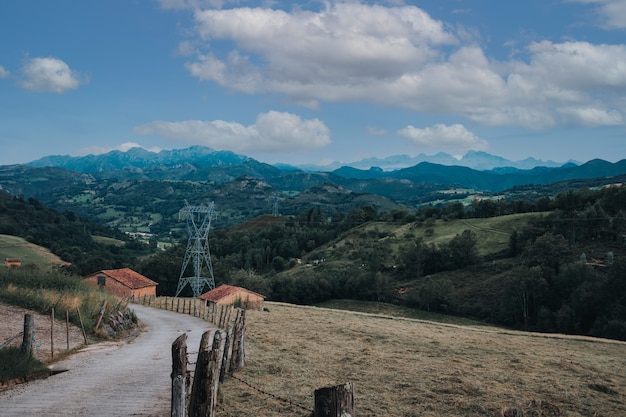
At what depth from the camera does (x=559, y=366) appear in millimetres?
23469

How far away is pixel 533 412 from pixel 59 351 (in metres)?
17.7

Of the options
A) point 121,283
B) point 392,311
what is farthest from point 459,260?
point 121,283

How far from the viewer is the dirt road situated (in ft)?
40.0

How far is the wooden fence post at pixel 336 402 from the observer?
595 centimetres

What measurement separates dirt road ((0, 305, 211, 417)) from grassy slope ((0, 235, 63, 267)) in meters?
107

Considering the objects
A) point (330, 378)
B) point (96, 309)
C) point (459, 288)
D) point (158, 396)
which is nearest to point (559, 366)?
point (330, 378)

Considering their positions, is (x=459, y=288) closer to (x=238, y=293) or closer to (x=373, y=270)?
(x=373, y=270)

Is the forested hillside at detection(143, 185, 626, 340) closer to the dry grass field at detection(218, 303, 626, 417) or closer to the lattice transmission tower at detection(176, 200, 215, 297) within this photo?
the lattice transmission tower at detection(176, 200, 215, 297)

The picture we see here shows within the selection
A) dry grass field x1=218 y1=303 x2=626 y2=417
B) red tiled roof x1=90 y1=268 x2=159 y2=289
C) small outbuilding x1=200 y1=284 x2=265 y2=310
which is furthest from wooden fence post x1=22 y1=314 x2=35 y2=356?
red tiled roof x1=90 y1=268 x2=159 y2=289

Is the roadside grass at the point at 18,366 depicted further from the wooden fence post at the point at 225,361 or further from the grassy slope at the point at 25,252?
the grassy slope at the point at 25,252

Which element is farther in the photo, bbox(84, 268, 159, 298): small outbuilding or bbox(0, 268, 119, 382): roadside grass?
bbox(84, 268, 159, 298): small outbuilding

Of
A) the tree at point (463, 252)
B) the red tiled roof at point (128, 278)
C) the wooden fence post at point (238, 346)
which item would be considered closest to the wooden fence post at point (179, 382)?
the wooden fence post at point (238, 346)

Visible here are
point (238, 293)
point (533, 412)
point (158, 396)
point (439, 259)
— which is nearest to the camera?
point (158, 396)

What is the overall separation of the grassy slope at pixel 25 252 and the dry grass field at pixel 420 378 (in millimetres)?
108331
